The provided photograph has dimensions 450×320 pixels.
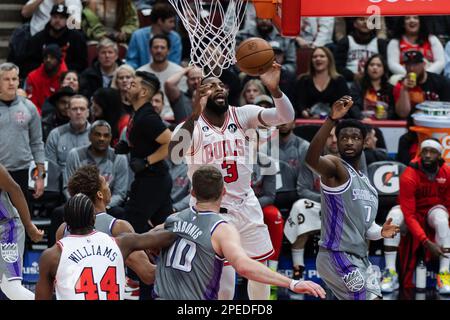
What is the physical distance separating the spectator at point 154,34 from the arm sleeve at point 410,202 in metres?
3.63

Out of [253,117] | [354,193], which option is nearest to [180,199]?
[253,117]

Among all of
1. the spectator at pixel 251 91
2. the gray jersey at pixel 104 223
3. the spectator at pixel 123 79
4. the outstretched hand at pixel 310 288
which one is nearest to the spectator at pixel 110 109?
the spectator at pixel 123 79

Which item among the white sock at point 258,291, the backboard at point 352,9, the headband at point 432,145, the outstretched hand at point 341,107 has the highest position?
the backboard at point 352,9

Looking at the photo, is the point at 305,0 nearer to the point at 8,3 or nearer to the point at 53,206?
the point at 53,206

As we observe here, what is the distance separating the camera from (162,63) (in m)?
12.1

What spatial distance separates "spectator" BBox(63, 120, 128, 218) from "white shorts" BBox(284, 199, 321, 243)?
167 centimetres

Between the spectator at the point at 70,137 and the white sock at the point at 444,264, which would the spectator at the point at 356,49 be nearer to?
the white sock at the point at 444,264

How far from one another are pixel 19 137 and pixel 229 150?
253 cm

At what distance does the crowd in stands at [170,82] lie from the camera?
10.4 meters

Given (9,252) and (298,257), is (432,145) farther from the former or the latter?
(9,252)

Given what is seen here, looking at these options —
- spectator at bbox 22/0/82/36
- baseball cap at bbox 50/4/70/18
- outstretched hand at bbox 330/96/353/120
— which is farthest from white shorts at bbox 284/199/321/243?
spectator at bbox 22/0/82/36

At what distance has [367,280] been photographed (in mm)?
8016

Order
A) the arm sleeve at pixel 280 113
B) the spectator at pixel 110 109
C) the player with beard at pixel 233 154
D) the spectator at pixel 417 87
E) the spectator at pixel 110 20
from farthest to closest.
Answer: the spectator at pixel 110 20, the spectator at pixel 417 87, the spectator at pixel 110 109, the player with beard at pixel 233 154, the arm sleeve at pixel 280 113

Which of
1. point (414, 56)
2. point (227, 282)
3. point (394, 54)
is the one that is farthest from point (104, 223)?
point (394, 54)
